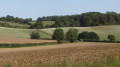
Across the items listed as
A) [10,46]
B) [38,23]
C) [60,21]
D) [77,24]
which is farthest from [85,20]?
[10,46]

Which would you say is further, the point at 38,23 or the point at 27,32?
the point at 38,23

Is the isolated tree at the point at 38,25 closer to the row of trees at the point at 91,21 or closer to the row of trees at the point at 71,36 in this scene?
the row of trees at the point at 91,21

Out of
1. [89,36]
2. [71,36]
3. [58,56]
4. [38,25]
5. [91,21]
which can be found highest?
[91,21]

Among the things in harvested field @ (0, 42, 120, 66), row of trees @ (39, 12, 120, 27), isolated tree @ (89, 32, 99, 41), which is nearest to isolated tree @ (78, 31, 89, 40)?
isolated tree @ (89, 32, 99, 41)

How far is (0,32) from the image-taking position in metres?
97.1

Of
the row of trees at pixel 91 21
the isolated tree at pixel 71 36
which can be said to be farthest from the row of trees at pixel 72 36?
the row of trees at pixel 91 21

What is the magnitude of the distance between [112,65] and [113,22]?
421 ft

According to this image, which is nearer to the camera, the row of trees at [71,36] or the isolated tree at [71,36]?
the row of trees at [71,36]

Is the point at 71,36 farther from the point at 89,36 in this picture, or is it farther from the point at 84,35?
the point at 89,36

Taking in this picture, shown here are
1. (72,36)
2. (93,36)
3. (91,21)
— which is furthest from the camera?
(91,21)

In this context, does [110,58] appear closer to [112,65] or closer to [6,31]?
[112,65]

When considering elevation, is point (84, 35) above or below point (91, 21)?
below

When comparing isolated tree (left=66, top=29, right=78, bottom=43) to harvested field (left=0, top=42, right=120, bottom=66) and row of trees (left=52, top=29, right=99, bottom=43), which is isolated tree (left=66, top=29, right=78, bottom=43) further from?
harvested field (left=0, top=42, right=120, bottom=66)

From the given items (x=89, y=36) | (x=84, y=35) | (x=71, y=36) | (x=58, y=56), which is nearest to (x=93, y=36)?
(x=89, y=36)
